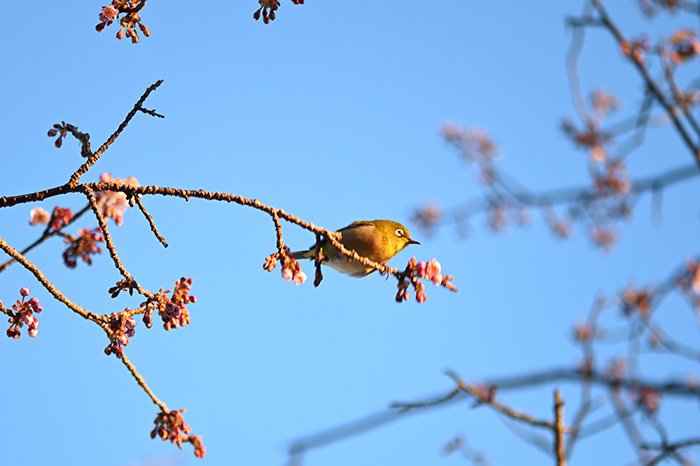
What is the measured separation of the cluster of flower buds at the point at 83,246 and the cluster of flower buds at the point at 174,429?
1.19m

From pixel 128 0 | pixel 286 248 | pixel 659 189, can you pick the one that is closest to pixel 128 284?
pixel 286 248

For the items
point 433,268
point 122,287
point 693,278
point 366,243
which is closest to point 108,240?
point 122,287

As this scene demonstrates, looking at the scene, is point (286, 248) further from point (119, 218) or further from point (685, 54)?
point (685, 54)

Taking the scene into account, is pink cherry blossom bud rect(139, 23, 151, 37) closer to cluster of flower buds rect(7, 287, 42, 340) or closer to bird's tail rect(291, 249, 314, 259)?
cluster of flower buds rect(7, 287, 42, 340)

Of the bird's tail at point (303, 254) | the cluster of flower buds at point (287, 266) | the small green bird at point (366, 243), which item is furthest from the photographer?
the bird's tail at point (303, 254)

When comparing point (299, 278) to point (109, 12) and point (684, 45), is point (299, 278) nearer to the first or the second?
point (109, 12)

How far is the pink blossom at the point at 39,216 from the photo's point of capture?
4273 millimetres

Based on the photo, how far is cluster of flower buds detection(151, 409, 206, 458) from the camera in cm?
323

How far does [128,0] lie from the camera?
3.60m

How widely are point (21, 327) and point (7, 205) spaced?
0.70 meters

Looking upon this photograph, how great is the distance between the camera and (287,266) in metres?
3.46

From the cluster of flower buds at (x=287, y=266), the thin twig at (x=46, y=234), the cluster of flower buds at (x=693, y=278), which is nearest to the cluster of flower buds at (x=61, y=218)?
the thin twig at (x=46, y=234)

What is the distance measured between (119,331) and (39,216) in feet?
4.61

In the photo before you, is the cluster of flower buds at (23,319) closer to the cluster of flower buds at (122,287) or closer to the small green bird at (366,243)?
the cluster of flower buds at (122,287)
